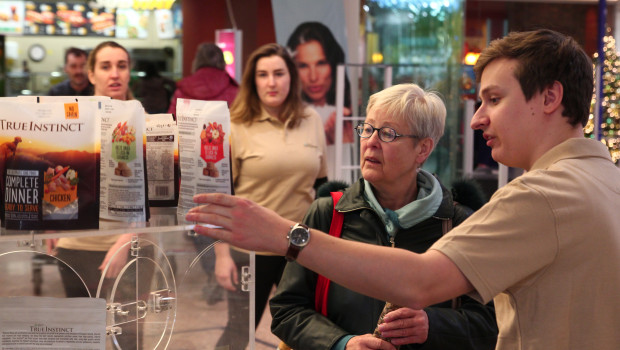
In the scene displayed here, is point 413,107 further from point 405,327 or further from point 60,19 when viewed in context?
point 60,19

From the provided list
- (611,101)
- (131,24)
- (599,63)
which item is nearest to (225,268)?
(599,63)

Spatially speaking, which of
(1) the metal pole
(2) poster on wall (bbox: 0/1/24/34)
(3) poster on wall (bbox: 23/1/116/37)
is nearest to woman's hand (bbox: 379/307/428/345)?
(1) the metal pole

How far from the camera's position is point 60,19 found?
32.5 feet

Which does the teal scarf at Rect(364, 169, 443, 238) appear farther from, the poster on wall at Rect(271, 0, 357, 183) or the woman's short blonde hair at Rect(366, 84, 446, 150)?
the poster on wall at Rect(271, 0, 357, 183)

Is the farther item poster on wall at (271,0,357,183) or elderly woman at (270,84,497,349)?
poster on wall at (271,0,357,183)

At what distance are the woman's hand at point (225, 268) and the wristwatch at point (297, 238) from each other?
0.69 m

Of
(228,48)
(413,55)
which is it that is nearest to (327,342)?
(413,55)

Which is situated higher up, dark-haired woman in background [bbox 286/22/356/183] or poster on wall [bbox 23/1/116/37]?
poster on wall [bbox 23/1/116/37]

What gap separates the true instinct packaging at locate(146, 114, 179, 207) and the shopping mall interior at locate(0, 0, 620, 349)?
0.16 ft

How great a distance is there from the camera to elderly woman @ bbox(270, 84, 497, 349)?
1947 mm

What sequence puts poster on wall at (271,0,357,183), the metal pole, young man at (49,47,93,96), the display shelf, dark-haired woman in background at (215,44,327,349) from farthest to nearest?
poster on wall at (271,0,357,183) < the metal pole < young man at (49,47,93,96) < dark-haired woman in background at (215,44,327,349) < the display shelf

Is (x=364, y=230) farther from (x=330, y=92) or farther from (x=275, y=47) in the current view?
(x=330, y=92)

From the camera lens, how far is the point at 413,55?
21.5 feet

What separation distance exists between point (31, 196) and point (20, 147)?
108mm
